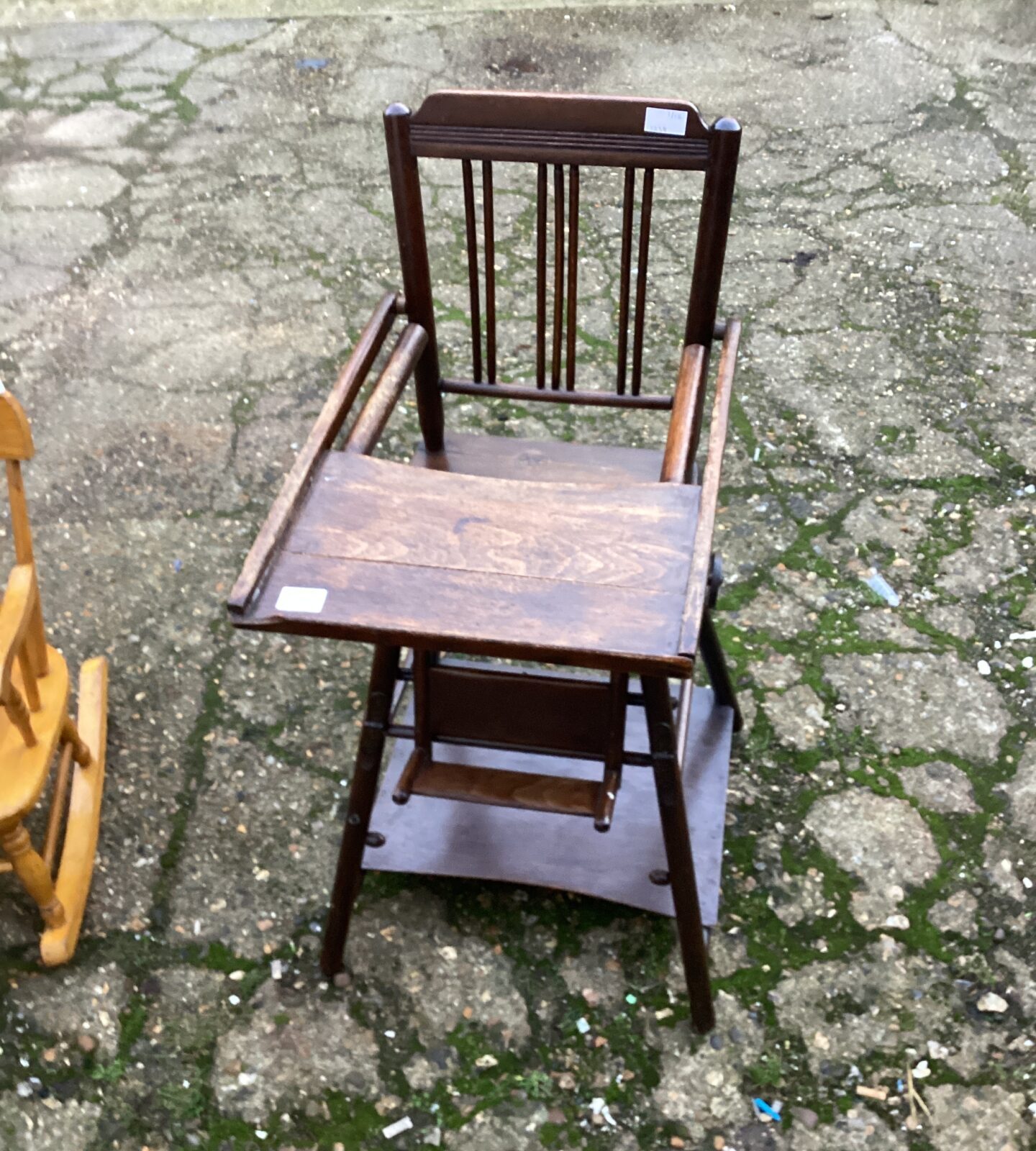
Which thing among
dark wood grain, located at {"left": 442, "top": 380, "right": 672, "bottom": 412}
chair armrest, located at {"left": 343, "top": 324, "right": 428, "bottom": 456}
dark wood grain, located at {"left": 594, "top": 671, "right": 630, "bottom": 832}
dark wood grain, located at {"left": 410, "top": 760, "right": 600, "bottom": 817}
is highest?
chair armrest, located at {"left": 343, "top": 324, "right": 428, "bottom": 456}

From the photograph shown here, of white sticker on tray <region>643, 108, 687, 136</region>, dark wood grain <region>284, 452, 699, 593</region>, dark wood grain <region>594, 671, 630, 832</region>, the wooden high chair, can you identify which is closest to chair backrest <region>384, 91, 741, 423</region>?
white sticker on tray <region>643, 108, 687, 136</region>

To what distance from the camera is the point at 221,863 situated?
2180 mm

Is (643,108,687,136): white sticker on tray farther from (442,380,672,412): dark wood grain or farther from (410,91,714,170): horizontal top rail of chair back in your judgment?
(442,380,672,412): dark wood grain

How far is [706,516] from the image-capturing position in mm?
1543

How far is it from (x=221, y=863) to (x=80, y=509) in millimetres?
1256

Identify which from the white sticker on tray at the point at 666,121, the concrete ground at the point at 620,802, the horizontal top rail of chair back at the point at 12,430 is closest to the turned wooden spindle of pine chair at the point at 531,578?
the white sticker on tray at the point at 666,121

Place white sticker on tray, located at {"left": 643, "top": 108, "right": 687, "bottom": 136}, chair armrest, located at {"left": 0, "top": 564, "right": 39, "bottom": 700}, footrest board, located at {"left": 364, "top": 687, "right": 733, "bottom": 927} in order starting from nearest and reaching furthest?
chair armrest, located at {"left": 0, "top": 564, "right": 39, "bottom": 700} < white sticker on tray, located at {"left": 643, "top": 108, "right": 687, "bottom": 136} < footrest board, located at {"left": 364, "top": 687, "right": 733, "bottom": 927}

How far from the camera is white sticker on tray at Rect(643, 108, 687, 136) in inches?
69.9

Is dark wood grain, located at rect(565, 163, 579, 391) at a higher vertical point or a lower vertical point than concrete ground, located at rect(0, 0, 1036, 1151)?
higher

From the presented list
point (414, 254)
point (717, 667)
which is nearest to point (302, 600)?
Answer: point (414, 254)

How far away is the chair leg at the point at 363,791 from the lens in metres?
1.69

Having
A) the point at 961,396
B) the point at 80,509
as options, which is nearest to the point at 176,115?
the point at 80,509

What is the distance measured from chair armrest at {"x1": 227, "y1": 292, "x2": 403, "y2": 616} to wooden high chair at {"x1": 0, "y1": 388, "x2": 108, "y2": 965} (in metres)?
0.40

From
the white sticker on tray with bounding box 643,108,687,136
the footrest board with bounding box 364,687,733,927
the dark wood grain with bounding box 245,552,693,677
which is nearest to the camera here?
the dark wood grain with bounding box 245,552,693,677
